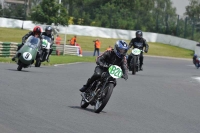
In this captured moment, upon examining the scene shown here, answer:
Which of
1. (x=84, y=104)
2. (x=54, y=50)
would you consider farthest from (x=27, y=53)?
(x=54, y=50)

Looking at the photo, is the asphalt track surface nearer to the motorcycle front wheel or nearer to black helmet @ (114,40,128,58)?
the motorcycle front wheel

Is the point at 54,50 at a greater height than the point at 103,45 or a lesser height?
greater

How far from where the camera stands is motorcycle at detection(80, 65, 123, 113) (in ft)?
37.1

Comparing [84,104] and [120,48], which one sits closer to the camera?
[120,48]

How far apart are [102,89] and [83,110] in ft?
1.90

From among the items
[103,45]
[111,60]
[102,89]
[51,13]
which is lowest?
[103,45]

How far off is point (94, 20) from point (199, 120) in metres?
55.2

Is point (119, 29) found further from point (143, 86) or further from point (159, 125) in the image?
point (159, 125)

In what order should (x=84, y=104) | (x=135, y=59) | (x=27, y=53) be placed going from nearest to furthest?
(x=84, y=104) < (x=27, y=53) < (x=135, y=59)

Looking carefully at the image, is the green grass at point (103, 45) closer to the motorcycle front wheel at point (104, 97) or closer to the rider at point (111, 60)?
the rider at point (111, 60)

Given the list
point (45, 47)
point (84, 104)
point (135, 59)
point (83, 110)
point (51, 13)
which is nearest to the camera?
point (83, 110)

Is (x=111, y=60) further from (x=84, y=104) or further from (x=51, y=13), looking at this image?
(x=51, y=13)

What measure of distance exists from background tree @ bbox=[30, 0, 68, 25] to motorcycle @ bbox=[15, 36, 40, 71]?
26174mm

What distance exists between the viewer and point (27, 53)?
2034cm
